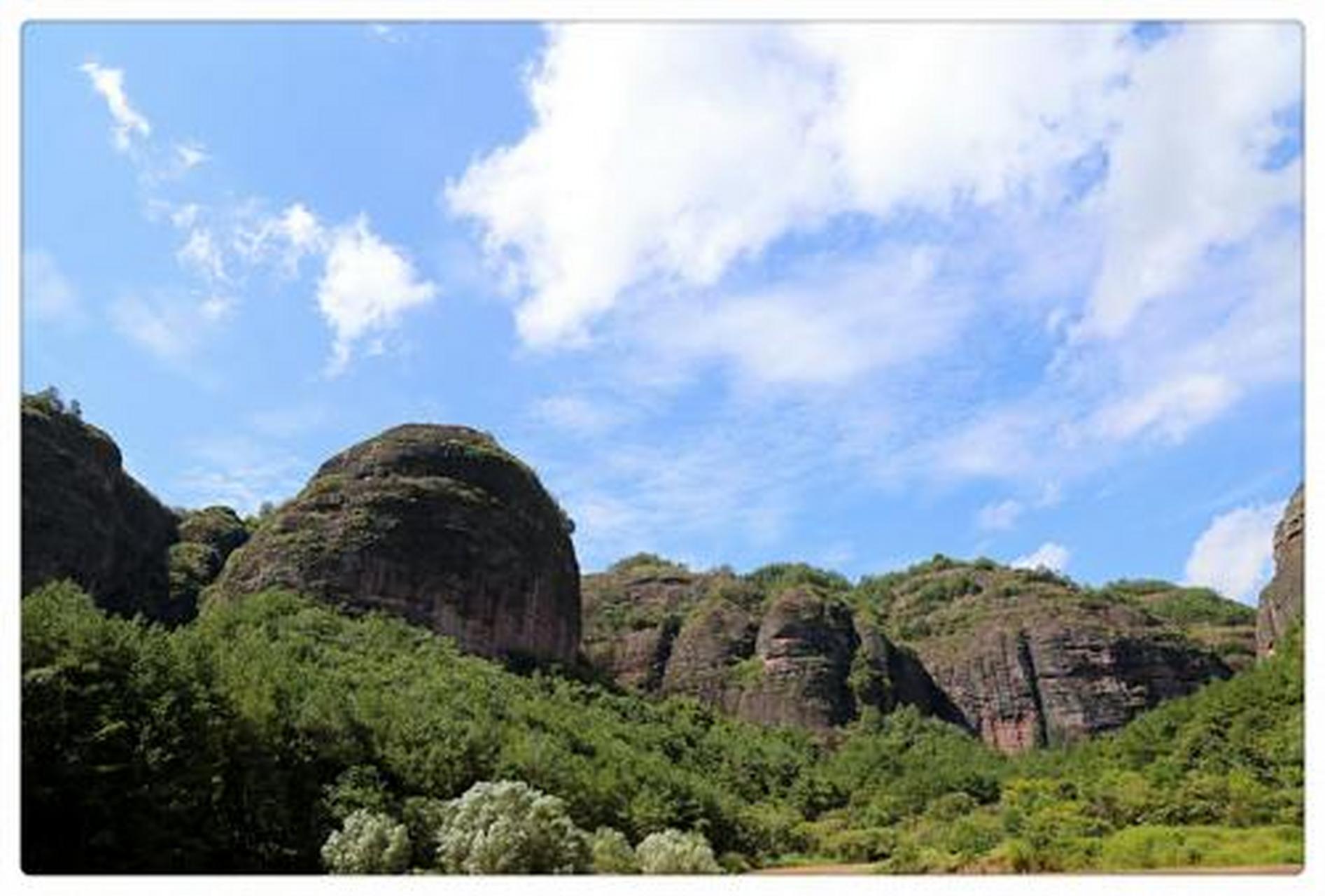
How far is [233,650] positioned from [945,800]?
98.1 ft

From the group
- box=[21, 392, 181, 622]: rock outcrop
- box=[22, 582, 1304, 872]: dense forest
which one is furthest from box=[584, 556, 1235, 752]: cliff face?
box=[21, 392, 181, 622]: rock outcrop

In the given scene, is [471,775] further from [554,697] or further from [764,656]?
[764,656]

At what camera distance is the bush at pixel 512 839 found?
2508 cm

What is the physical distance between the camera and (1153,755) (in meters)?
47.9

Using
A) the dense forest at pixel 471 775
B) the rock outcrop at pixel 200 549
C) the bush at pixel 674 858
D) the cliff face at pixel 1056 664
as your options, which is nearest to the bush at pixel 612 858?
the dense forest at pixel 471 775

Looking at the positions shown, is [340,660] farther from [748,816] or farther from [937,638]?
[937,638]

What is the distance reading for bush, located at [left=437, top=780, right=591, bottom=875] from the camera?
987 inches

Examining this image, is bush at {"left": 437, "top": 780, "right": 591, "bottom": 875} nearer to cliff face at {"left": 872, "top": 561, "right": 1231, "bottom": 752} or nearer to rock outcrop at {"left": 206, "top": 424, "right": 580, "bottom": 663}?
rock outcrop at {"left": 206, "top": 424, "right": 580, "bottom": 663}

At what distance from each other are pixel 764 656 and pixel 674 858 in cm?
5669

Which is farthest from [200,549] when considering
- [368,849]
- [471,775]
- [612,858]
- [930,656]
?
[930,656]

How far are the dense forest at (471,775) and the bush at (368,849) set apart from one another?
47 millimetres

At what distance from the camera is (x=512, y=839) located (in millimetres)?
25391

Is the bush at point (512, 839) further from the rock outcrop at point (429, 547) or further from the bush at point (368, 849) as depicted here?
the rock outcrop at point (429, 547)
